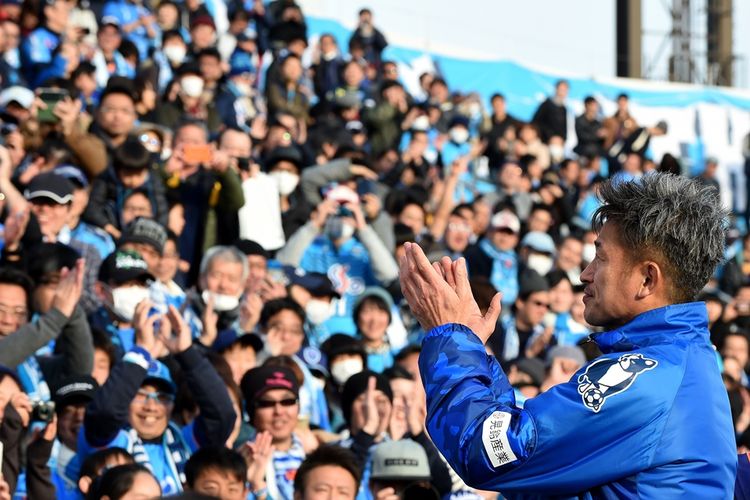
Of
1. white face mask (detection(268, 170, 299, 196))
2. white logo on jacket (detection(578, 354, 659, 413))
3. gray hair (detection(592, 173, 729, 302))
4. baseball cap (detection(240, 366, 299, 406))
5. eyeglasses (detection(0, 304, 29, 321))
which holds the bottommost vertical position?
baseball cap (detection(240, 366, 299, 406))

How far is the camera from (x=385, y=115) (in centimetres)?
1590

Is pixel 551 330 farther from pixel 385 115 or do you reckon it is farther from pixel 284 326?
pixel 385 115

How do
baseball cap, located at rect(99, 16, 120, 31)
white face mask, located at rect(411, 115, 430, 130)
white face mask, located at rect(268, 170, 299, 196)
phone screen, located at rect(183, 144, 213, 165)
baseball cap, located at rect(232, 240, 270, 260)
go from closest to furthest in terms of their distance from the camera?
1. baseball cap, located at rect(232, 240, 270, 260)
2. phone screen, located at rect(183, 144, 213, 165)
3. white face mask, located at rect(268, 170, 299, 196)
4. baseball cap, located at rect(99, 16, 120, 31)
5. white face mask, located at rect(411, 115, 430, 130)

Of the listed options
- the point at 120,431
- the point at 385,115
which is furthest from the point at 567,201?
the point at 120,431

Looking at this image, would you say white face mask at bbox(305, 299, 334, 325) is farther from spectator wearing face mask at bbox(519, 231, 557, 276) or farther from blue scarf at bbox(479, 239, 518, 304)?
spectator wearing face mask at bbox(519, 231, 557, 276)

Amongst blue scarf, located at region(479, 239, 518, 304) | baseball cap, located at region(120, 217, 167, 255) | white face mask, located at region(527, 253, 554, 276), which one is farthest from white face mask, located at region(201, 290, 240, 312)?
white face mask, located at region(527, 253, 554, 276)

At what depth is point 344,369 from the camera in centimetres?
825

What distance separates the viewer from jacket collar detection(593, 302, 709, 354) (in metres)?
3.07

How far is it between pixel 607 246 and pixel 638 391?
1.29 ft

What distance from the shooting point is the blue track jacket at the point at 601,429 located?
114 inches

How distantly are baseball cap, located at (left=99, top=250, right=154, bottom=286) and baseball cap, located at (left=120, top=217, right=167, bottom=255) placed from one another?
299mm

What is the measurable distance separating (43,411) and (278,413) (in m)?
1.31

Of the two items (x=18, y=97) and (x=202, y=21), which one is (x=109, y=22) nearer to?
(x=202, y=21)

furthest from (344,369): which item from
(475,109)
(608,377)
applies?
(475,109)
